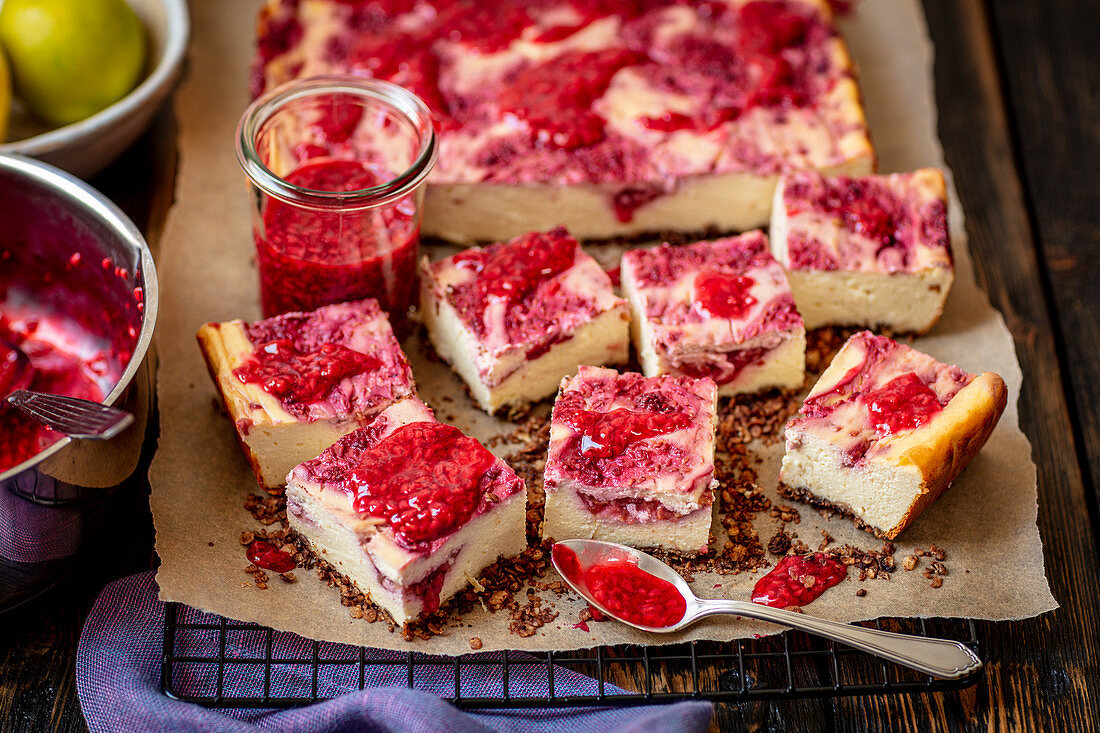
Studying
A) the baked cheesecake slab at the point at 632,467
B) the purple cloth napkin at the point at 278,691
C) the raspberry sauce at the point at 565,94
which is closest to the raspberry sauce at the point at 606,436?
the baked cheesecake slab at the point at 632,467

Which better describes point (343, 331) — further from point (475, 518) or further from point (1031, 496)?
point (1031, 496)

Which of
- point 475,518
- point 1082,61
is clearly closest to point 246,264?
point 475,518

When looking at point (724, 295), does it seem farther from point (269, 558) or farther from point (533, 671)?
point (269, 558)

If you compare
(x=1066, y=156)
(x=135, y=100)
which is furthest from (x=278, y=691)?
(x=1066, y=156)

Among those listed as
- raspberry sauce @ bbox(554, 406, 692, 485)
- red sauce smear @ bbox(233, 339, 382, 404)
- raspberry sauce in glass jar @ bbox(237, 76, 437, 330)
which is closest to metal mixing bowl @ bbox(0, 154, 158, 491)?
red sauce smear @ bbox(233, 339, 382, 404)

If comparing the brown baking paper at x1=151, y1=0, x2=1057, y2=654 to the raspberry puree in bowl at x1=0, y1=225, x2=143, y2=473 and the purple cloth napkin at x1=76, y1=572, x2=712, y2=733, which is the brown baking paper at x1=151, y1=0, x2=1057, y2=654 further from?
the raspberry puree in bowl at x1=0, y1=225, x2=143, y2=473

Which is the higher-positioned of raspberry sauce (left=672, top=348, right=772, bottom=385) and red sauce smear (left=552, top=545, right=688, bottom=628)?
raspberry sauce (left=672, top=348, right=772, bottom=385)
